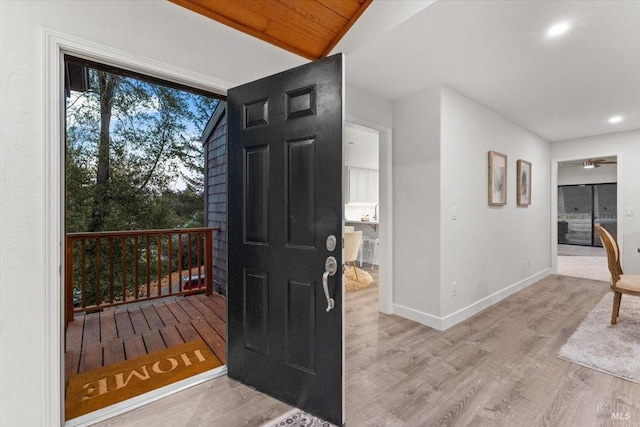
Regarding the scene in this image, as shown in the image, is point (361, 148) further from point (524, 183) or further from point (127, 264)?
point (127, 264)

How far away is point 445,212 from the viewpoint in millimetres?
2973

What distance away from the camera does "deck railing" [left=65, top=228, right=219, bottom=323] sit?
10.7 ft

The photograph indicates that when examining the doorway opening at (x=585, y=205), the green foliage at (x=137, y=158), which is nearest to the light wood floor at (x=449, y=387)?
the green foliage at (x=137, y=158)

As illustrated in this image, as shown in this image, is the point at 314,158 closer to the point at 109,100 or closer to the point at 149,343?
the point at 149,343

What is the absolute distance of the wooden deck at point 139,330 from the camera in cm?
246

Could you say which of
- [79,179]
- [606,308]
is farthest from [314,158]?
[606,308]

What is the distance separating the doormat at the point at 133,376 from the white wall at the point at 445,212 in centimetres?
208

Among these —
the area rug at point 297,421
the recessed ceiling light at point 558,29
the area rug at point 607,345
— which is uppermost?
the recessed ceiling light at point 558,29

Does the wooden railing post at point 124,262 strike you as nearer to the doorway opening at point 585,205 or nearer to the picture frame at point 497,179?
the picture frame at point 497,179

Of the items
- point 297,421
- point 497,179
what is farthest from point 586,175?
point 297,421

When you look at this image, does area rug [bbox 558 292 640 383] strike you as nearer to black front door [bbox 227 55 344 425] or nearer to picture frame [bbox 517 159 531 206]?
picture frame [bbox 517 159 531 206]

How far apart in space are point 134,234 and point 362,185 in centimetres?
509
